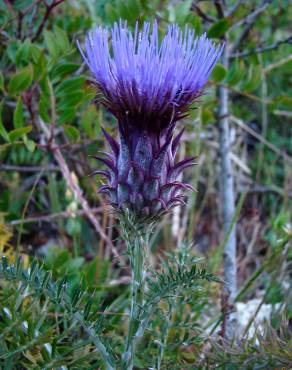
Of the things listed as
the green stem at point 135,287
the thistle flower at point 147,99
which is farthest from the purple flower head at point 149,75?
the green stem at point 135,287

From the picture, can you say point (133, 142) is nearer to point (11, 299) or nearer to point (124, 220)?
point (124, 220)

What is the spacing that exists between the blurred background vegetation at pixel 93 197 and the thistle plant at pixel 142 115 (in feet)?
0.31

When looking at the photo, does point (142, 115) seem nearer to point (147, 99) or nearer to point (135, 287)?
point (147, 99)

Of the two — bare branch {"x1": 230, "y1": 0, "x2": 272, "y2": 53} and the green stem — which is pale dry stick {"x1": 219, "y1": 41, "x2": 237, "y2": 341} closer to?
bare branch {"x1": 230, "y1": 0, "x2": 272, "y2": 53}

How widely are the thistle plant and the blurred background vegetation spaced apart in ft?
0.31

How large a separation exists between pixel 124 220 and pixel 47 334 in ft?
1.10

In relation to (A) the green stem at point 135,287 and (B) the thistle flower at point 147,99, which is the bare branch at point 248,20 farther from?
(A) the green stem at point 135,287

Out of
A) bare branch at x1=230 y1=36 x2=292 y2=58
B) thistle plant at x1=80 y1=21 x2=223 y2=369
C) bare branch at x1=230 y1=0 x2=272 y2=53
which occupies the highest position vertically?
bare branch at x1=230 y1=0 x2=272 y2=53

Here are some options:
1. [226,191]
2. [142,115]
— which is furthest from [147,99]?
[226,191]

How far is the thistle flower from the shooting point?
122 cm

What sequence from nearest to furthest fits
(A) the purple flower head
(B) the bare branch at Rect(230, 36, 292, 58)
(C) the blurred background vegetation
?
(A) the purple flower head, (C) the blurred background vegetation, (B) the bare branch at Rect(230, 36, 292, 58)

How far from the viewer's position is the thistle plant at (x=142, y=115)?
1227mm

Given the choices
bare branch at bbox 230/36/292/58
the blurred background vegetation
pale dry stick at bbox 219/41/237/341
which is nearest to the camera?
the blurred background vegetation

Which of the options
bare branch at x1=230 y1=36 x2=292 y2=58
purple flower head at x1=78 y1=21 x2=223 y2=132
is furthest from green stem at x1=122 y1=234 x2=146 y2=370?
bare branch at x1=230 y1=36 x2=292 y2=58
